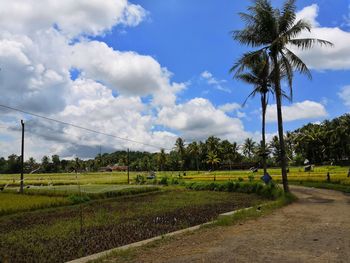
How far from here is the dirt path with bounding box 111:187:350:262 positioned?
7910 millimetres

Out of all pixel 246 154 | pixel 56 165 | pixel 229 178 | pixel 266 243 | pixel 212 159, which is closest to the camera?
pixel 266 243

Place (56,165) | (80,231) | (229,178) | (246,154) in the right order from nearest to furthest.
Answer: (80,231) → (229,178) → (246,154) → (56,165)

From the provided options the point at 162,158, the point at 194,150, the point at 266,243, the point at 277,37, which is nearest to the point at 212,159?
the point at 194,150

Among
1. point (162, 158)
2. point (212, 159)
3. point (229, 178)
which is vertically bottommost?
point (229, 178)

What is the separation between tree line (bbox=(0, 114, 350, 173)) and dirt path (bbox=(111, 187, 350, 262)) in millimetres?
59339

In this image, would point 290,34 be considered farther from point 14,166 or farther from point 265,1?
point 14,166

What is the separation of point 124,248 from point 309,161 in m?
94.3

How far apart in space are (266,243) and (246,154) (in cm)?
11922

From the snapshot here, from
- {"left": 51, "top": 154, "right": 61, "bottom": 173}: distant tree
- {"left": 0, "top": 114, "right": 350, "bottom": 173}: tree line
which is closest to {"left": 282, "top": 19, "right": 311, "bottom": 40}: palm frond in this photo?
{"left": 0, "top": 114, "right": 350, "bottom": 173}: tree line

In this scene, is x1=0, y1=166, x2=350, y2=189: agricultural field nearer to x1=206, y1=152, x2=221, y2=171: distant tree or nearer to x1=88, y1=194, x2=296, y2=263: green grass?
x1=88, y1=194, x2=296, y2=263: green grass

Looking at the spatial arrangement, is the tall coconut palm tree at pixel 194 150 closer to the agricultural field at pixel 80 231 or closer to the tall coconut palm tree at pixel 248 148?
the tall coconut palm tree at pixel 248 148

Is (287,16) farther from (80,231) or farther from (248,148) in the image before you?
(248,148)

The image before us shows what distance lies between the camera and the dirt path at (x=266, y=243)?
26.0ft

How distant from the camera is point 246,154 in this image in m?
126
